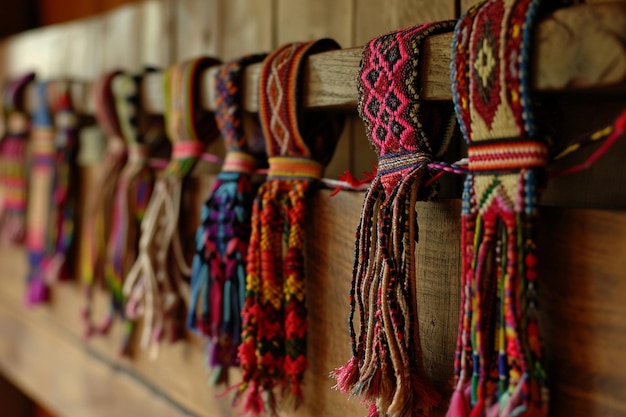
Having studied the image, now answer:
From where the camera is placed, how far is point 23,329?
4.13 feet

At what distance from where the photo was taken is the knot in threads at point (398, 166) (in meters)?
0.46

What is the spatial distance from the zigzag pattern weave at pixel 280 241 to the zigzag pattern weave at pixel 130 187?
0.28 metres

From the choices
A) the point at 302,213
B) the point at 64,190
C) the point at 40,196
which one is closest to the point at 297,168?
the point at 302,213

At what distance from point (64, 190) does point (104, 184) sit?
0.48 feet

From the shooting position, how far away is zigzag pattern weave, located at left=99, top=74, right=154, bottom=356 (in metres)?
0.82

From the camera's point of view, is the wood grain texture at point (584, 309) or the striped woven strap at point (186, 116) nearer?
the wood grain texture at point (584, 309)

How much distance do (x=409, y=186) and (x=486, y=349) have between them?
116mm

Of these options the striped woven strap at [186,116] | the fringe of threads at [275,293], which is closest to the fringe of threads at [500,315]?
the fringe of threads at [275,293]

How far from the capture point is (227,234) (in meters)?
0.62

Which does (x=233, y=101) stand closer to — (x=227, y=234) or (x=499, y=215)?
(x=227, y=234)

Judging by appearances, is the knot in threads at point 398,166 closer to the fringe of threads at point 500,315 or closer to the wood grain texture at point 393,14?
the fringe of threads at point 500,315

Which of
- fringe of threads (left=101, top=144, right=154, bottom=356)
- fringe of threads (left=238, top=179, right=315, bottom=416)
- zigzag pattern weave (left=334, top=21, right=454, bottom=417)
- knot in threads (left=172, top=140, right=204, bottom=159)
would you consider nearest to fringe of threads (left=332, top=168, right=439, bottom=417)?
zigzag pattern weave (left=334, top=21, right=454, bottom=417)

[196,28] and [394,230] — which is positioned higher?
[196,28]

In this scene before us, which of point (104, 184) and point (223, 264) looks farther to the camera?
point (104, 184)
